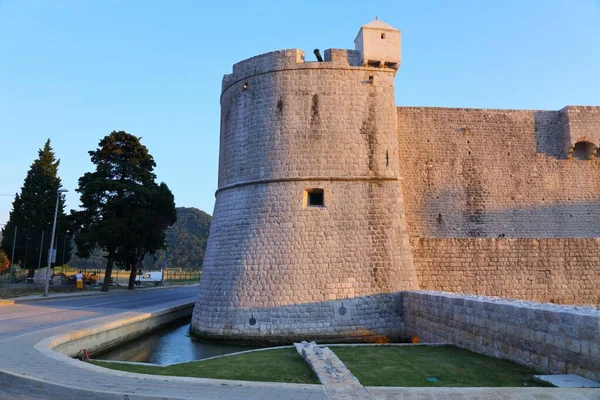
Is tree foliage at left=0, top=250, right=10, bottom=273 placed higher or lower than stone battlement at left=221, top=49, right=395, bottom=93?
lower

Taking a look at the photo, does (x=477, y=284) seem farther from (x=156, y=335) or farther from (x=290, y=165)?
(x=156, y=335)

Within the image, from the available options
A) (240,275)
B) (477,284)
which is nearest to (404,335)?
(477,284)

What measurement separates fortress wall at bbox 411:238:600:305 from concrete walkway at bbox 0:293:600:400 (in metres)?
8.16

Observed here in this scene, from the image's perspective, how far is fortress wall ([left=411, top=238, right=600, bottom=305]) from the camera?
1252 cm

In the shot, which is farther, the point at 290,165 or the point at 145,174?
the point at 145,174

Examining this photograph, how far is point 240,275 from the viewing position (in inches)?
467

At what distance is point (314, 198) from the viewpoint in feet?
41.2

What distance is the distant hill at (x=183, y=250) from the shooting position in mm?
62469

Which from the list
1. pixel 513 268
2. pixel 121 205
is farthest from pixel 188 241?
pixel 513 268

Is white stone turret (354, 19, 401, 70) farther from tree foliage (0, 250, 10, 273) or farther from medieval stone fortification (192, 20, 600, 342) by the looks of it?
tree foliage (0, 250, 10, 273)

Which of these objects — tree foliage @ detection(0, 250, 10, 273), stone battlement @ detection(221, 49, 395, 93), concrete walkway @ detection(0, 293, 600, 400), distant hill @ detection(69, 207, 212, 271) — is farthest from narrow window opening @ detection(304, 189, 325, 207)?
distant hill @ detection(69, 207, 212, 271)

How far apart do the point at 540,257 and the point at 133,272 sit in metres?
22.4

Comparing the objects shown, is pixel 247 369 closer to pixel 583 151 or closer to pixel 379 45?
pixel 379 45

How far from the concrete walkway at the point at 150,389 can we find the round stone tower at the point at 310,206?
19.6ft
